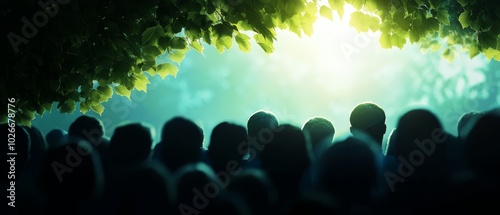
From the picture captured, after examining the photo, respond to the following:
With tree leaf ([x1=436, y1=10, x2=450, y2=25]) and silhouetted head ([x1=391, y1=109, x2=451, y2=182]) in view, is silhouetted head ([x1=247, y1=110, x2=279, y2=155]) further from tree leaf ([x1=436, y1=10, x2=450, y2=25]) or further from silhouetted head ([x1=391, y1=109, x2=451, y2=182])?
tree leaf ([x1=436, y1=10, x2=450, y2=25])

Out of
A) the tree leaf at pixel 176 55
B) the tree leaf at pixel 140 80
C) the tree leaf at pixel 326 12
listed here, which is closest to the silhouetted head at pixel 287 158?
the tree leaf at pixel 326 12

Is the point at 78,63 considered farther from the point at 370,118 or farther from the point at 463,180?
the point at 463,180

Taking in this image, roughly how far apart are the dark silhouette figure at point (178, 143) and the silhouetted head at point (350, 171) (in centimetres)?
88

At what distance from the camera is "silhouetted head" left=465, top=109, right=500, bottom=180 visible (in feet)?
8.41

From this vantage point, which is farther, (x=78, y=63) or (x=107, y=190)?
(x=78, y=63)

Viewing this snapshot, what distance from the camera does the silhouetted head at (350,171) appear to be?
2633mm

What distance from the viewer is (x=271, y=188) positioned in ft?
9.04

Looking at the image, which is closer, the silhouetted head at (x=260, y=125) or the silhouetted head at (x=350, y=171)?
the silhouetted head at (x=350, y=171)

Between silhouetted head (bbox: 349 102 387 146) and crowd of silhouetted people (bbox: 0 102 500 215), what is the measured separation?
42 cm

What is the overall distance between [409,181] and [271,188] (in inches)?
31.8

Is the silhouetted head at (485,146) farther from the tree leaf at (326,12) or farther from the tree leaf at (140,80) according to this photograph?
the tree leaf at (140,80)

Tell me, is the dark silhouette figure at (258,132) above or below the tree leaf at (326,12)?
below

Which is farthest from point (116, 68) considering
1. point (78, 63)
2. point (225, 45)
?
point (225, 45)

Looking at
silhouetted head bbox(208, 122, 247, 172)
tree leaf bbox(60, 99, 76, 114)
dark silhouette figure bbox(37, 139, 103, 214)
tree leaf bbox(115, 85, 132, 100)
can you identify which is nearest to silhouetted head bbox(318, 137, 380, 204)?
silhouetted head bbox(208, 122, 247, 172)
